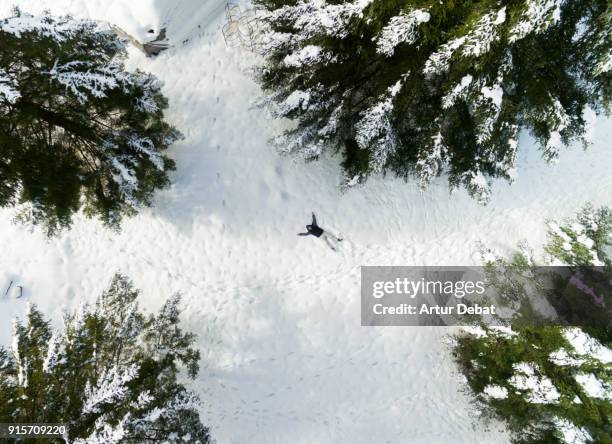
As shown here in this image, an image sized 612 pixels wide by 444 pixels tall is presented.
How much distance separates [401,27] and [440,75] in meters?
1.65

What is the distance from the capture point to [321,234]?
9906mm

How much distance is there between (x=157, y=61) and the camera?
9750 mm

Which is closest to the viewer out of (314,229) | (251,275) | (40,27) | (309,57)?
(40,27)

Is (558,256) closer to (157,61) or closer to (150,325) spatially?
(150,325)

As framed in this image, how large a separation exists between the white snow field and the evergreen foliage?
4.93 feet

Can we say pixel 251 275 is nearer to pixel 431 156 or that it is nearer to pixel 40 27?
pixel 431 156

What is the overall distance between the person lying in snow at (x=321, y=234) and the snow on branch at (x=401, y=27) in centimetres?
488

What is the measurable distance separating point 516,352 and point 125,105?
9045mm

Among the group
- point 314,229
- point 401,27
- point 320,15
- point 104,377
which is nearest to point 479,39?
point 401,27

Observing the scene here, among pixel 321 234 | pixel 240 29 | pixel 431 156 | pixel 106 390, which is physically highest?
pixel 240 29

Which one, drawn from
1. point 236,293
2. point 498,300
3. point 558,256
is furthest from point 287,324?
point 558,256

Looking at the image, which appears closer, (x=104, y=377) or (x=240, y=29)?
(x=104, y=377)

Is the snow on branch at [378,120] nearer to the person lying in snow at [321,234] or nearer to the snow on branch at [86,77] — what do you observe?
the person lying in snow at [321,234]

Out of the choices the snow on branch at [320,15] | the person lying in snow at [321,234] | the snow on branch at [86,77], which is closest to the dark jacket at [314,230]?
the person lying in snow at [321,234]
